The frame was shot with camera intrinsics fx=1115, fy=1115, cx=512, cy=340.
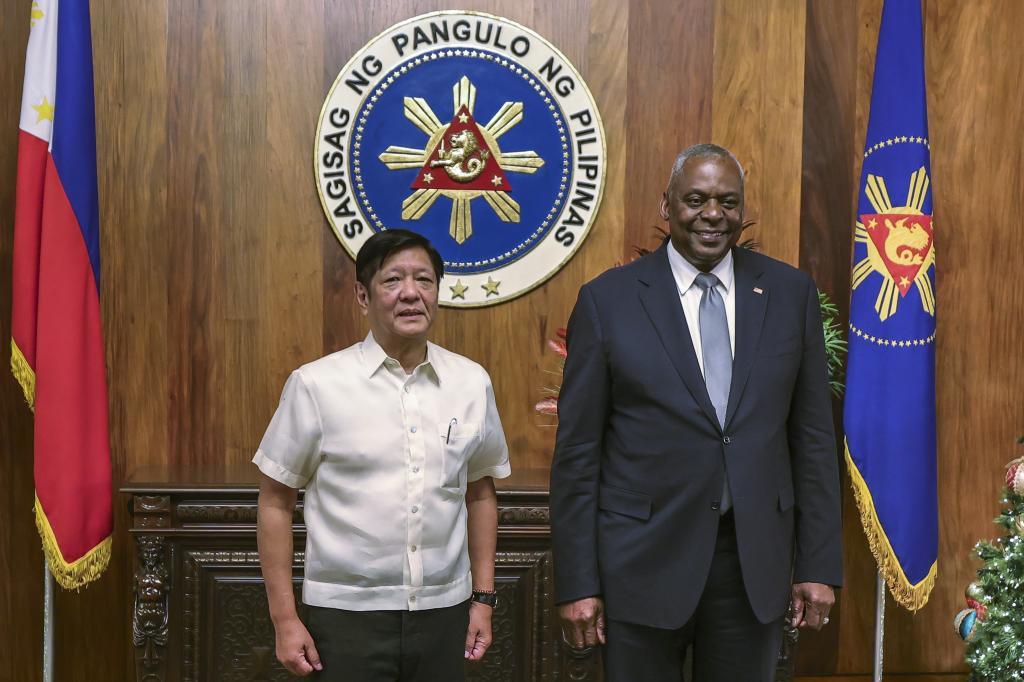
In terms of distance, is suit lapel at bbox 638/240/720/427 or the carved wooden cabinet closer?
suit lapel at bbox 638/240/720/427

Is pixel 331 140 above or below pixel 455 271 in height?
above

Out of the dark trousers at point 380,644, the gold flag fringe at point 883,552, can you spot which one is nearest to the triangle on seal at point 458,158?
the gold flag fringe at point 883,552

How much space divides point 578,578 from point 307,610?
1.54 ft

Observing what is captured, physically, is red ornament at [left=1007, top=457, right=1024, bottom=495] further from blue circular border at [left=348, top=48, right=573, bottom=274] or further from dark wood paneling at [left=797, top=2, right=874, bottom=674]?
blue circular border at [left=348, top=48, right=573, bottom=274]

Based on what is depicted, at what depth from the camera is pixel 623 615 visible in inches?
76.7

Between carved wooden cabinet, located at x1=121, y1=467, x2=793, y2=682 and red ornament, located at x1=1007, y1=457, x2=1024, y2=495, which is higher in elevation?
red ornament, located at x1=1007, y1=457, x2=1024, y2=495

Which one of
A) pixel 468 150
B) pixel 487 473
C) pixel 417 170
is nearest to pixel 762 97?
pixel 468 150

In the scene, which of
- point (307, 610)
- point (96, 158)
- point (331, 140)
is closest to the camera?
point (307, 610)

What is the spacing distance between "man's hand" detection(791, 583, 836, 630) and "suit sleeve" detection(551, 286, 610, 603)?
0.37 m

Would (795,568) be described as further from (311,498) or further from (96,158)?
(96,158)

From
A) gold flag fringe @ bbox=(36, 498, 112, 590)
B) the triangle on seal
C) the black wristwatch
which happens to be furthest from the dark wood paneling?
gold flag fringe @ bbox=(36, 498, 112, 590)

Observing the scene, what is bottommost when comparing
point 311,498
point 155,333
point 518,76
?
point 311,498

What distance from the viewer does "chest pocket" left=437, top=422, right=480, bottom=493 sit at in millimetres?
1913

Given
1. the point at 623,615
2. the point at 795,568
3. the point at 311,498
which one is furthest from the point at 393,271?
the point at 795,568
